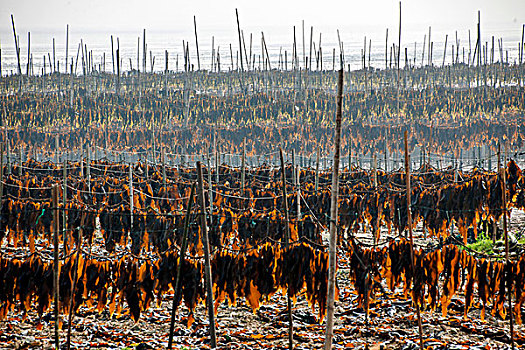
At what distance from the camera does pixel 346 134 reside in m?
18.7

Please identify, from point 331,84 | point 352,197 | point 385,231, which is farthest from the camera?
point 331,84

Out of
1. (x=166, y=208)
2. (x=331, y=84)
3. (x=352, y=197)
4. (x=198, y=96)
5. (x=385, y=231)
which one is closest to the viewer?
(x=352, y=197)

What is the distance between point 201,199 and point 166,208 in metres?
5.11

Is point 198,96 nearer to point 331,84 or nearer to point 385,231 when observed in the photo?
point 331,84

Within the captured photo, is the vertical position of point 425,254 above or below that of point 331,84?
below

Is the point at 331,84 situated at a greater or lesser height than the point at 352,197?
greater

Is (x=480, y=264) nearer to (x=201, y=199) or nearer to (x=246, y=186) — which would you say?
(x=201, y=199)

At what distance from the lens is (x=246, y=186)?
1145 cm

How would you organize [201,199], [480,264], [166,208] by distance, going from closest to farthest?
[201,199] → [480,264] → [166,208]

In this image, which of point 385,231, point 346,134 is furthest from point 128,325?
point 346,134

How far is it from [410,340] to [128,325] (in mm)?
3425

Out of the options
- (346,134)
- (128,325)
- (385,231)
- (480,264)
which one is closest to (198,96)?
(346,134)

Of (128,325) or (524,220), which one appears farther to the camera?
(524,220)

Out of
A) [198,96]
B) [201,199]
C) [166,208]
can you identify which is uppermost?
[198,96]
